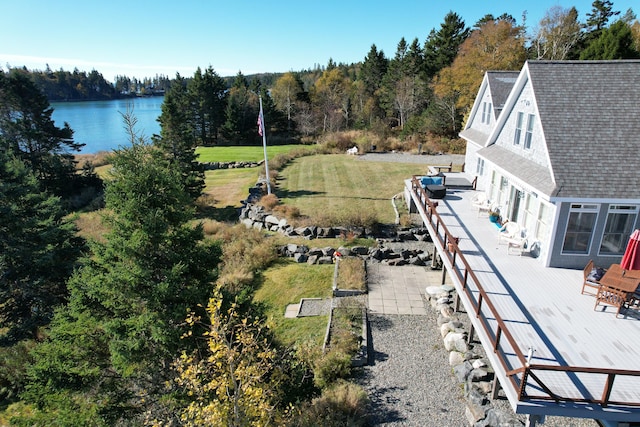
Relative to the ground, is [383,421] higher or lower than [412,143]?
lower

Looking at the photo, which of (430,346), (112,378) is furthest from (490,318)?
(112,378)

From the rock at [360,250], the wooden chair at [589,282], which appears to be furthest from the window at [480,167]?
the wooden chair at [589,282]

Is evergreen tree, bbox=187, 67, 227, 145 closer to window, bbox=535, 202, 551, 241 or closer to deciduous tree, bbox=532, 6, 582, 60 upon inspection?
deciduous tree, bbox=532, 6, 582, 60

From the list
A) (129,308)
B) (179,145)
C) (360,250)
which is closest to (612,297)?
(360,250)

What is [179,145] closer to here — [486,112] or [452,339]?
[486,112]

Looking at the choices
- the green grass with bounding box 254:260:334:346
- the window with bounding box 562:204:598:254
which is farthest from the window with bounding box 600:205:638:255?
the green grass with bounding box 254:260:334:346

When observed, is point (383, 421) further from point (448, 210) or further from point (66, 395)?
point (448, 210)

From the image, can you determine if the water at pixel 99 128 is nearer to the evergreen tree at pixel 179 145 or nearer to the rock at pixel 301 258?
the evergreen tree at pixel 179 145
